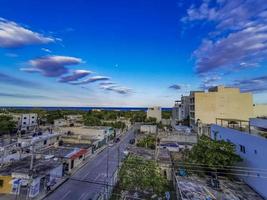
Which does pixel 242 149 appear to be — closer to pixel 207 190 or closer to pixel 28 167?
pixel 207 190

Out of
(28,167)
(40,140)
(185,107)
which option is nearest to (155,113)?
(185,107)

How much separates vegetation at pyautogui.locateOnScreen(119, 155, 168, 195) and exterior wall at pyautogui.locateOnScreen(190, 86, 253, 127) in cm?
3830

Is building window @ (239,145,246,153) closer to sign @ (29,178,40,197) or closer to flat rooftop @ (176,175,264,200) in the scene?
flat rooftop @ (176,175,264,200)

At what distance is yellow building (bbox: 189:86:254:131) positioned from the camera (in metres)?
51.3

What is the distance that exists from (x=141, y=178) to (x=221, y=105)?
136 ft

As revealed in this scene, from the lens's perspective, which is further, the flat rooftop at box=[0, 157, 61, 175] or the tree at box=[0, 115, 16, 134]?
the tree at box=[0, 115, 16, 134]

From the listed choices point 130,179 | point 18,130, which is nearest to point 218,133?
point 130,179

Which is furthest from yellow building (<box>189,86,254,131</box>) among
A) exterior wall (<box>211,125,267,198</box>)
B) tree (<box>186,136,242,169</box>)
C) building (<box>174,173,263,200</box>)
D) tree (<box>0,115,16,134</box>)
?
tree (<box>0,115,16,134</box>)

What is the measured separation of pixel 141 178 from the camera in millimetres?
17062

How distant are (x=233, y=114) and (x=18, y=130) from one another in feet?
185

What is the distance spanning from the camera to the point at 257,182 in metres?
18.8

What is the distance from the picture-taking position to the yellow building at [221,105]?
51344 mm

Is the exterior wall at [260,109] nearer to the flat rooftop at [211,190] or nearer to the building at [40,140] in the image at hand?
the flat rooftop at [211,190]

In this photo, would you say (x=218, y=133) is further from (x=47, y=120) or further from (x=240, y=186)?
(x=47, y=120)
